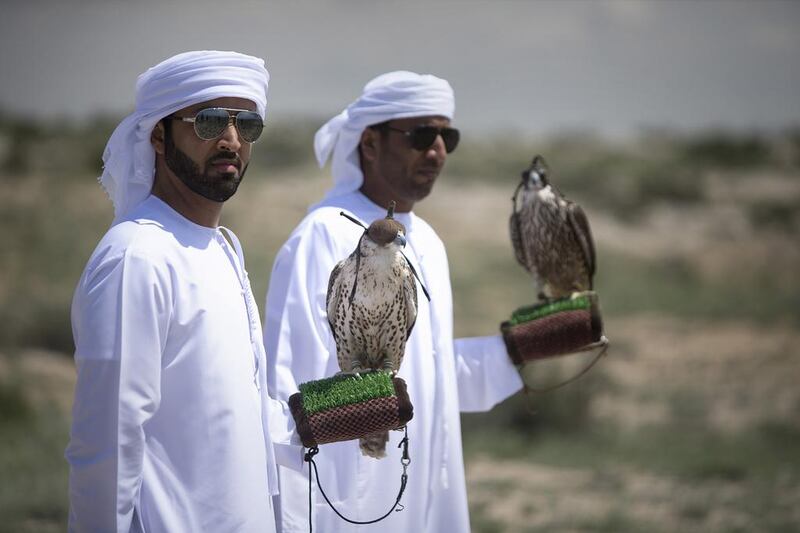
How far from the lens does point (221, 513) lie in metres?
2.24

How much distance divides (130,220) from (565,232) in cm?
204

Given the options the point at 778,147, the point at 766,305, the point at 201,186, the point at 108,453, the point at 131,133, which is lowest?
the point at 108,453

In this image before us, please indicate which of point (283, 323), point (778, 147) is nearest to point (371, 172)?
point (283, 323)

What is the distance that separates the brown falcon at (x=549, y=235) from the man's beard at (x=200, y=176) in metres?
1.65

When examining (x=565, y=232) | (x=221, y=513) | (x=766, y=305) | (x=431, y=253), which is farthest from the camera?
(x=766, y=305)

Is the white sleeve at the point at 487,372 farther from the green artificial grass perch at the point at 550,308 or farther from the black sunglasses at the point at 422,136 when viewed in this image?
the black sunglasses at the point at 422,136

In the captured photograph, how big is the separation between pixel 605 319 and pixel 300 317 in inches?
449

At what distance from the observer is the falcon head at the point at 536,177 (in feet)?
12.2

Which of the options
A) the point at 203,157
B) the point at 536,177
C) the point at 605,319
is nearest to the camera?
the point at 203,157

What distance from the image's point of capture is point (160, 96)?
2389mm

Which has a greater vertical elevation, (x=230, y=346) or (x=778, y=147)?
(x=778, y=147)

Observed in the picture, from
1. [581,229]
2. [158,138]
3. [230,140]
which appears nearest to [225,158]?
[230,140]

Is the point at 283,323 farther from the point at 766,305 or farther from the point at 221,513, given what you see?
the point at 766,305

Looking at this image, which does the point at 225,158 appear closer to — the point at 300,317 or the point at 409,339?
the point at 300,317
